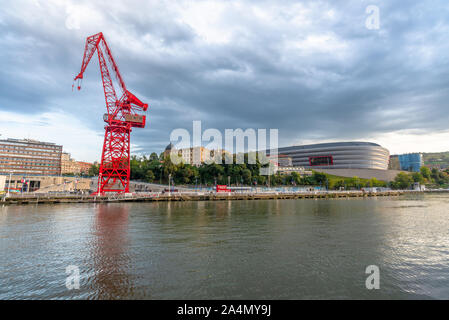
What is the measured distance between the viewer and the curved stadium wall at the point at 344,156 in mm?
155625

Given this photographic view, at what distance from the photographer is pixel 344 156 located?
158m

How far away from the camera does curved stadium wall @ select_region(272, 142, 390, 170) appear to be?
156 m

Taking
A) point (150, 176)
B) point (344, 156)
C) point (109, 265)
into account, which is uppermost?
point (344, 156)

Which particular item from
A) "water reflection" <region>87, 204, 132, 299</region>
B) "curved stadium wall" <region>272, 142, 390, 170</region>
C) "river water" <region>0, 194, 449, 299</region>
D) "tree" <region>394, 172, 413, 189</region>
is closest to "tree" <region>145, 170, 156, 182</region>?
"river water" <region>0, 194, 449, 299</region>

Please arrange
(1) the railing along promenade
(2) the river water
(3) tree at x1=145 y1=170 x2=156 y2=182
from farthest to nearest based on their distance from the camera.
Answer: (3) tree at x1=145 y1=170 x2=156 y2=182
(1) the railing along promenade
(2) the river water

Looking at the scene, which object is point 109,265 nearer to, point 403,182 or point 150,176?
point 150,176

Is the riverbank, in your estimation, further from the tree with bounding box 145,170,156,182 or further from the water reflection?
the water reflection

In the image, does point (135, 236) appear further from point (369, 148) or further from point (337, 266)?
point (369, 148)

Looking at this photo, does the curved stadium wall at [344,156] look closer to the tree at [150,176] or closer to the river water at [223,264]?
the tree at [150,176]

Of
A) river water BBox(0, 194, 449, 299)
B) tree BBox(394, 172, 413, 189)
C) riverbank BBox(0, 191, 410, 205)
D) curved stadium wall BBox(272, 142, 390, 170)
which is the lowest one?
riverbank BBox(0, 191, 410, 205)

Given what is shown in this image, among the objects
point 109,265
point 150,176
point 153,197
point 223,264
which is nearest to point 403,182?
point 150,176
